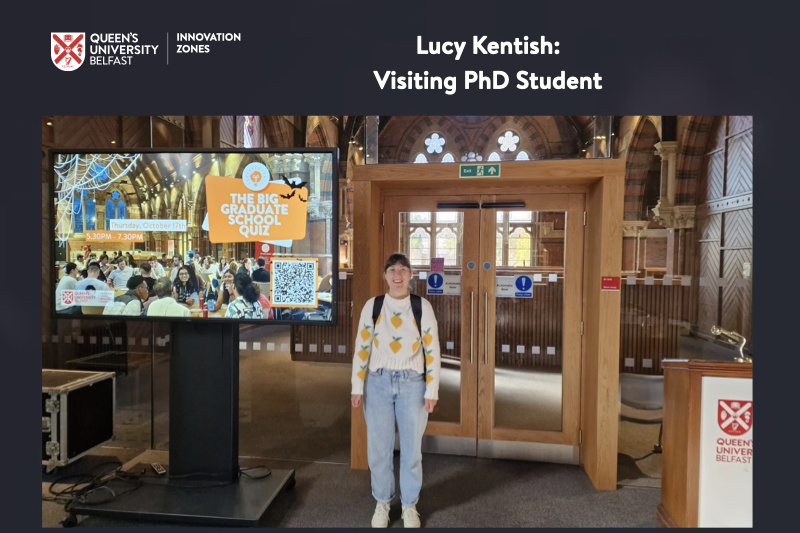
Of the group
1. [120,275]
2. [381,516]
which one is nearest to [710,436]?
[381,516]

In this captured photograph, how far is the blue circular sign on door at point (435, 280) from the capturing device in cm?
400

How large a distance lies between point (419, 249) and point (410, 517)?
2.03 m

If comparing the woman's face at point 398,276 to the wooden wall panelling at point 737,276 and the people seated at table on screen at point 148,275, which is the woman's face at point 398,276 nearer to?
the people seated at table on screen at point 148,275

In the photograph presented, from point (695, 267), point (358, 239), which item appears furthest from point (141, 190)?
point (695, 267)

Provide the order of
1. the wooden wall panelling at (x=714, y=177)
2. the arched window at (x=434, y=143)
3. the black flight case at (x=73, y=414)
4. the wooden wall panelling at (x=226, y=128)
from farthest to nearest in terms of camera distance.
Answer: the arched window at (x=434, y=143) < the wooden wall panelling at (x=714, y=177) < the wooden wall panelling at (x=226, y=128) < the black flight case at (x=73, y=414)

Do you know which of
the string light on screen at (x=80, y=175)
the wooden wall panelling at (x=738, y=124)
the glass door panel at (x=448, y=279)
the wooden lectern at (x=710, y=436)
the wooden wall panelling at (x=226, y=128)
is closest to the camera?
the wooden lectern at (x=710, y=436)

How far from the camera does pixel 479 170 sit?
11.6ft

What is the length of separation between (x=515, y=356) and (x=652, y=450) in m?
1.46

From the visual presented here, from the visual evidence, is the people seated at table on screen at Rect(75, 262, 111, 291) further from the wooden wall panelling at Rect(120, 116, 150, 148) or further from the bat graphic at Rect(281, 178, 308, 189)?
the wooden wall panelling at Rect(120, 116, 150, 148)

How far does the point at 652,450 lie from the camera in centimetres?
405

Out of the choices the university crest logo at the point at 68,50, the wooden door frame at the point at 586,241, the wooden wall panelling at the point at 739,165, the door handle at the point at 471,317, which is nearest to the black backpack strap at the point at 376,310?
the wooden door frame at the point at 586,241

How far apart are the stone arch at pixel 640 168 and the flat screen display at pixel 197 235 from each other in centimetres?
393

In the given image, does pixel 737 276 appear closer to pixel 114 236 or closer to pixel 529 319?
pixel 529 319

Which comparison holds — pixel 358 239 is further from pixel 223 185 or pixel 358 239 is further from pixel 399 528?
pixel 399 528
